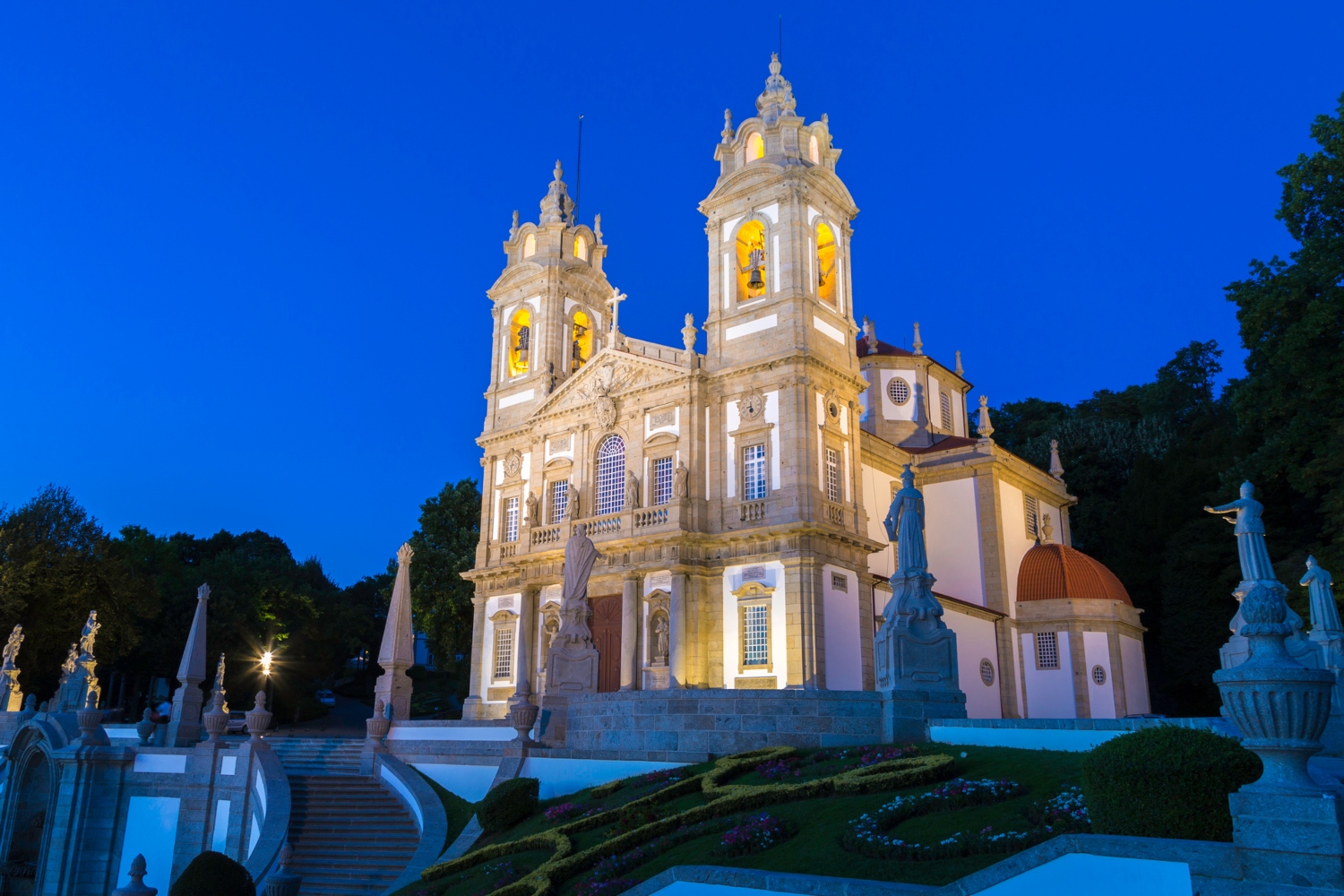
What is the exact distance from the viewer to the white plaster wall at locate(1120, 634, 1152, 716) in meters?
36.0

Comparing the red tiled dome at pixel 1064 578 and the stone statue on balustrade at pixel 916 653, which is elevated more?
the red tiled dome at pixel 1064 578

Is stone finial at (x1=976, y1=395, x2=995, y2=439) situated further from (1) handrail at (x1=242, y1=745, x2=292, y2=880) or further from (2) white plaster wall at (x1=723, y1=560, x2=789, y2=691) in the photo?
(1) handrail at (x1=242, y1=745, x2=292, y2=880)

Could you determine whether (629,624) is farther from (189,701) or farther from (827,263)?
(827,263)

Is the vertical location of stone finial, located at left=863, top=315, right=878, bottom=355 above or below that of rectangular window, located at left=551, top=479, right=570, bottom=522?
above

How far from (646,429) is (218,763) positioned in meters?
16.6

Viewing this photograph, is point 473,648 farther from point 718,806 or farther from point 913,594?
point 718,806

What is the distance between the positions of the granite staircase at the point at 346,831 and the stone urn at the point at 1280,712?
15211 mm

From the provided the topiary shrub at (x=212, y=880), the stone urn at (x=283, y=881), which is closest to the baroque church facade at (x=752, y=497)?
the stone urn at (x=283, y=881)

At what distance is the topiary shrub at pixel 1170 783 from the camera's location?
7.71 m

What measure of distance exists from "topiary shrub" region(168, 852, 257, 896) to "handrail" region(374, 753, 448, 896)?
239cm

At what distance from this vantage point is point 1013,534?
1545 inches

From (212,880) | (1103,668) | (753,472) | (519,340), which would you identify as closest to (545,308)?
(519,340)

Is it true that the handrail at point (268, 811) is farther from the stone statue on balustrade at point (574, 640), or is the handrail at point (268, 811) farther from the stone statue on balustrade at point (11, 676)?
the stone statue on balustrade at point (11, 676)

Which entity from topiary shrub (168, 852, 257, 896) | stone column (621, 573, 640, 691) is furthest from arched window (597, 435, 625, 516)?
topiary shrub (168, 852, 257, 896)
